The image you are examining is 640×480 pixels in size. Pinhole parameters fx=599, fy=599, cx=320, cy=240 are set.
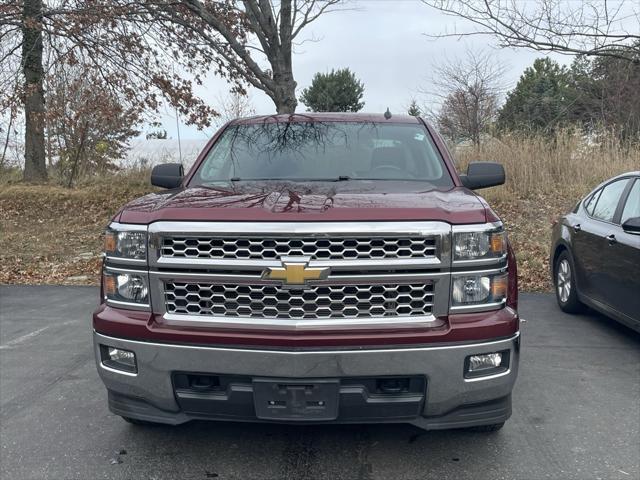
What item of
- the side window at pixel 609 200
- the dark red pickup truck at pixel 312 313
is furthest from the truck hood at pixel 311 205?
the side window at pixel 609 200

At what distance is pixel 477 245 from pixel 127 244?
166cm

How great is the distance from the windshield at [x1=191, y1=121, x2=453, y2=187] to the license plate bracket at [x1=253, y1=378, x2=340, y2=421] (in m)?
1.51

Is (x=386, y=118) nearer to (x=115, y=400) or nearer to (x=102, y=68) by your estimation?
(x=115, y=400)

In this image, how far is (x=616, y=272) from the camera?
504cm

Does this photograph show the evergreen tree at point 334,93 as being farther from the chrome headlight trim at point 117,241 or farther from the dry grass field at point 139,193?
the chrome headlight trim at point 117,241

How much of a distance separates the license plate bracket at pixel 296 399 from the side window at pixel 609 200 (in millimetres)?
3827

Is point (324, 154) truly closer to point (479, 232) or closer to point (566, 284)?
point (479, 232)

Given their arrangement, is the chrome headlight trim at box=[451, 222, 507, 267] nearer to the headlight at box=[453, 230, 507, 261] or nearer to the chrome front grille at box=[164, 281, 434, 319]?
the headlight at box=[453, 230, 507, 261]

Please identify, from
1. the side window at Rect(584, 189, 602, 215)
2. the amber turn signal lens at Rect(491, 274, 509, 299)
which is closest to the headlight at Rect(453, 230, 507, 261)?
the amber turn signal lens at Rect(491, 274, 509, 299)

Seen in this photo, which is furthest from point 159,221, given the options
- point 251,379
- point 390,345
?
point 390,345

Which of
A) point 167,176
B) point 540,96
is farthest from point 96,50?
point 540,96

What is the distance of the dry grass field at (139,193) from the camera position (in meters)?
9.35

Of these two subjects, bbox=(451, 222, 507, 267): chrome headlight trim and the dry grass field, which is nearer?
bbox=(451, 222, 507, 267): chrome headlight trim

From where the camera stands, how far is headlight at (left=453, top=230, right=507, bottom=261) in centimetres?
274
